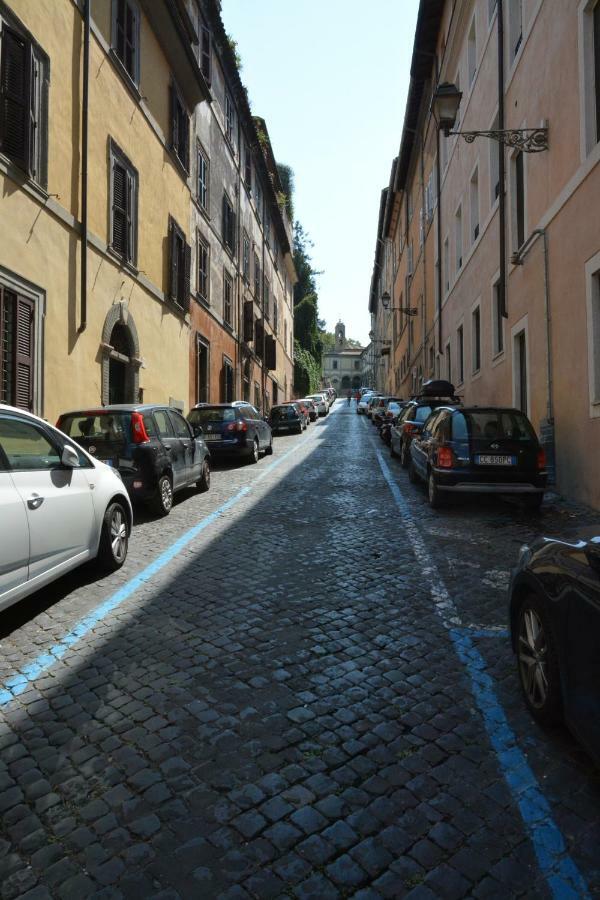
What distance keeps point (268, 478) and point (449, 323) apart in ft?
39.0

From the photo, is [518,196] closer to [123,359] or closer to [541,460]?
[541,460]

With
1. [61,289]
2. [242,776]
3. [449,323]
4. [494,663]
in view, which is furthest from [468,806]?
[449,323]

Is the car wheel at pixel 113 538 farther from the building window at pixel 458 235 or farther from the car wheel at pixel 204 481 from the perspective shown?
the building window at pixel 458 235

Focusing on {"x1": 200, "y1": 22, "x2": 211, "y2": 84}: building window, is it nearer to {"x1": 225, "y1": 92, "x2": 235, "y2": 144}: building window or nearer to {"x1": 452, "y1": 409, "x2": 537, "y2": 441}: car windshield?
{"x1": 225, "y1": 92, "x2": 235, "y2": 144}: building window

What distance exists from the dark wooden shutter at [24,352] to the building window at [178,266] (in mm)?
7491

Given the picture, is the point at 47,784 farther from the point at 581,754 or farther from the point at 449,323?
the point at 449,323

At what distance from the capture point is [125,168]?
14211 millimetres

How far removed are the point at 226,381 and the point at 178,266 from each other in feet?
24.8

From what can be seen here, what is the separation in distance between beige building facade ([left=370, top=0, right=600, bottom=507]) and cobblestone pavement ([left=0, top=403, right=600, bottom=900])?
5197 millimetres

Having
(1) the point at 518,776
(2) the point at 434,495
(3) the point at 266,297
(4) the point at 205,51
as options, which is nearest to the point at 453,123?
(2) the point at 434,495

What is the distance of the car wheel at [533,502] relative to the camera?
8914mm

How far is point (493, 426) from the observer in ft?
29.9

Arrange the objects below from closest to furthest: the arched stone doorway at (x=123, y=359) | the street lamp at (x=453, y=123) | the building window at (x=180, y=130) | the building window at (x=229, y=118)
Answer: the street lamp at (x=453, y=123), the arched stone doorway at (x=123, y=359), the building window at (x=180, y=130), the building window at (x=229, y=118)

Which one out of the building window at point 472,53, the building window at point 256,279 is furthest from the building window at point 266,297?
the building window at point 472,53
